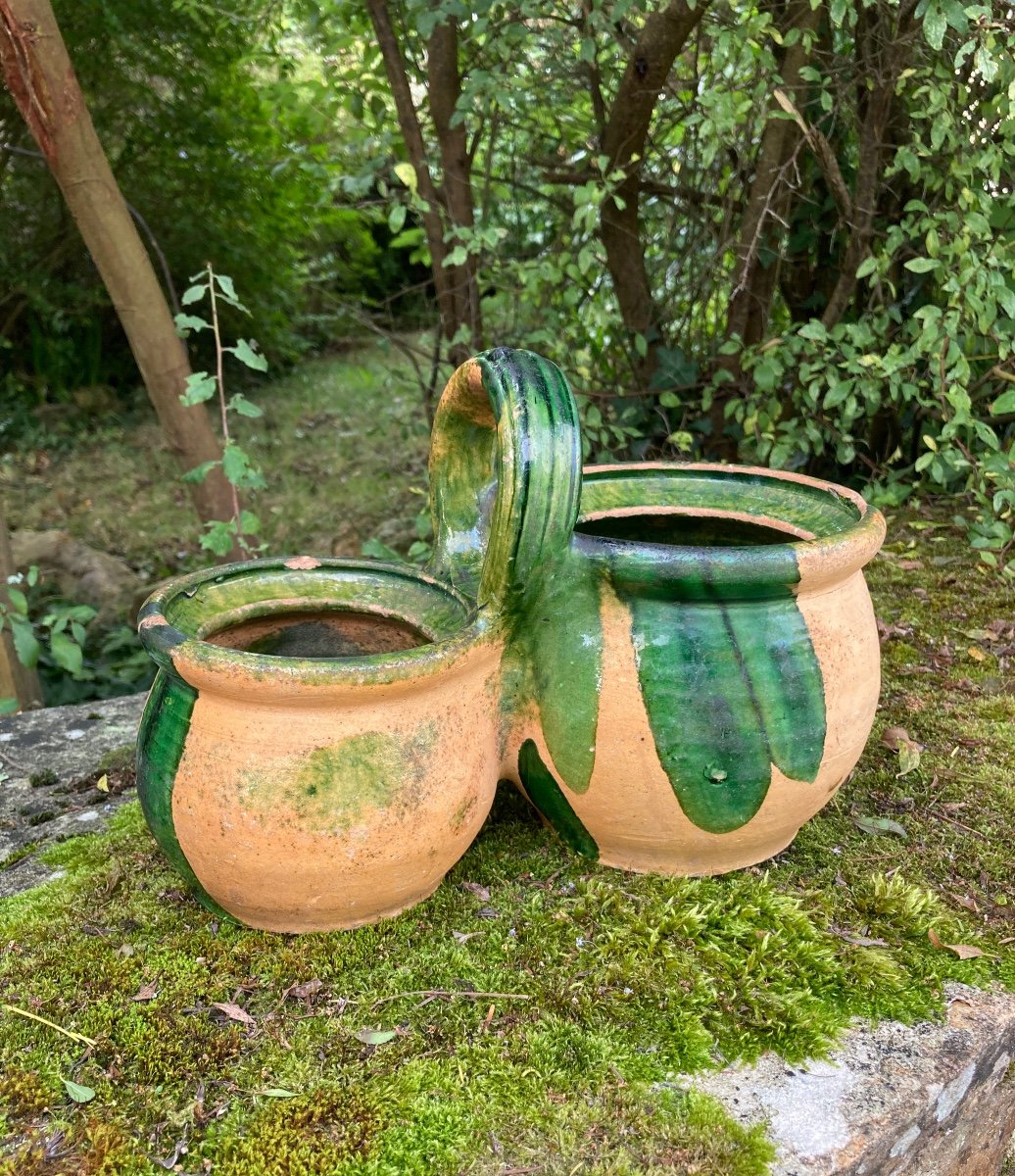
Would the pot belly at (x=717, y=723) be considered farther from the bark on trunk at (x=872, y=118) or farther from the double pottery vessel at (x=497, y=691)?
the bark on trunk at (x=872, y=118)

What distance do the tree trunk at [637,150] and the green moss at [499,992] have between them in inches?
80.7

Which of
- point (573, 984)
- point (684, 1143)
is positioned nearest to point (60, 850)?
point (573, 984)

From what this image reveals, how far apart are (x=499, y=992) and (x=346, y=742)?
446 millimetres

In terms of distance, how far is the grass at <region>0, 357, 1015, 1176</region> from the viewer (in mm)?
1354

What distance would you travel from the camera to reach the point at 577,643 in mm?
1702

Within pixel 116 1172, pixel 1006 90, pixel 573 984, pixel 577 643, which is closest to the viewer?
pixel 116 1172

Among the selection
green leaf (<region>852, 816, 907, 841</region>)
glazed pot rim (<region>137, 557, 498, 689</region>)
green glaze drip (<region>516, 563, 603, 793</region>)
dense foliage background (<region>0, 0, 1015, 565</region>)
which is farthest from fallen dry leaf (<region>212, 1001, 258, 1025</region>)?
dense foliage background (<region>0, 0, 1015, 565</region>)

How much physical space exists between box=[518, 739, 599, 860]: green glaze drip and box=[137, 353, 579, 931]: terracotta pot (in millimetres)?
69

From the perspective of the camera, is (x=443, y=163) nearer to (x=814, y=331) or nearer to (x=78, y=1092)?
(x=814, y=331)

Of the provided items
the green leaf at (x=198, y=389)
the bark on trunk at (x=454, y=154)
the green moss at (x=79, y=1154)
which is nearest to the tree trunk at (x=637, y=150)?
the bark on trunk at (x=454, y=154)

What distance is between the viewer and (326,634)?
1908 mm

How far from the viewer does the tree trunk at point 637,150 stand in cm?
311

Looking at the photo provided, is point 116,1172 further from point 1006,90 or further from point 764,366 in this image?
point 1006,90

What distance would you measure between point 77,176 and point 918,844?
268cm
